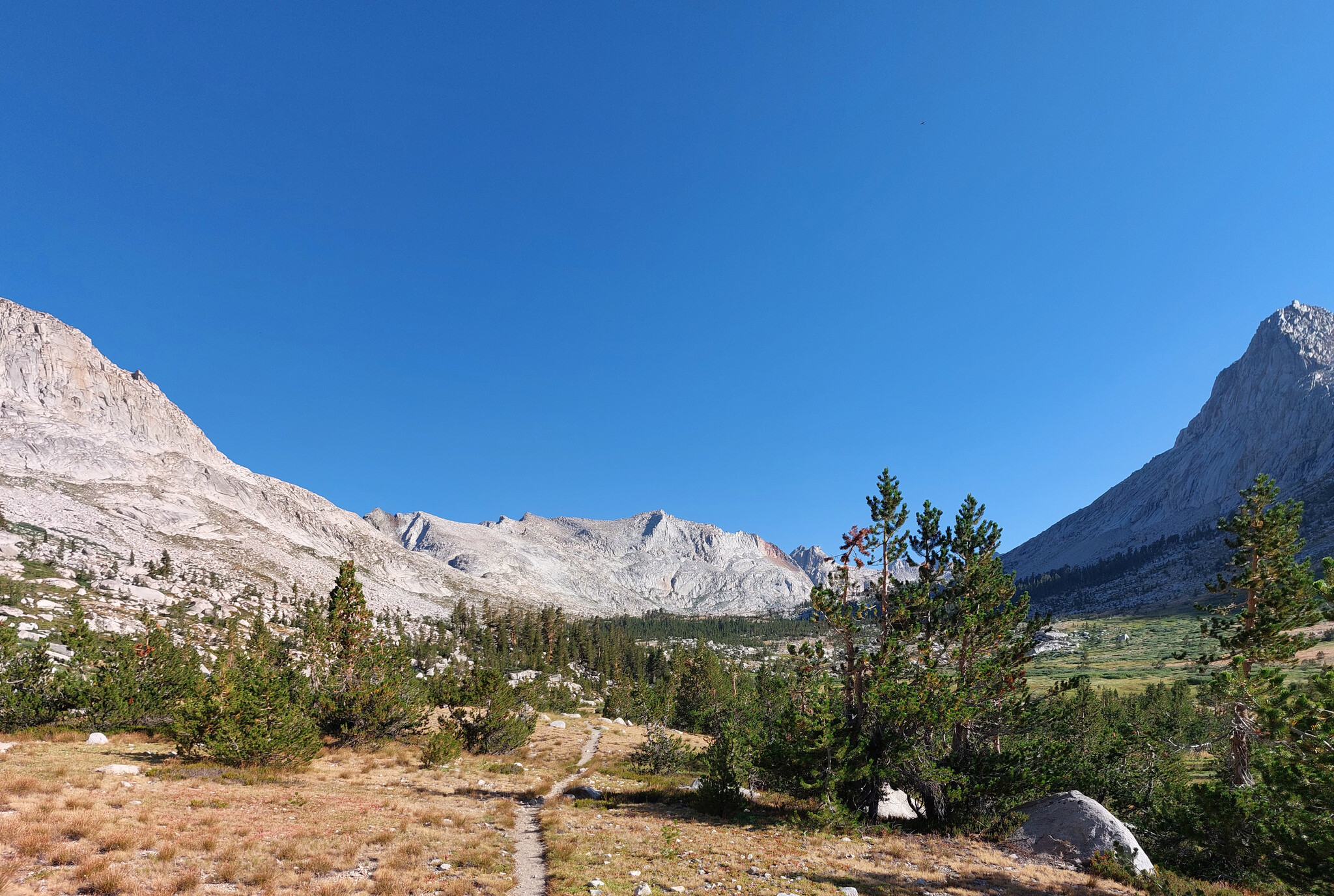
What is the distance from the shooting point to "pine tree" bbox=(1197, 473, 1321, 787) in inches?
944

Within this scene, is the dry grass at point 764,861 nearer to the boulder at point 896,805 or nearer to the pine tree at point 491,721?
the boulder at point 896,805

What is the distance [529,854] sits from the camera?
1748 cm

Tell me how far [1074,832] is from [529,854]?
813 inches

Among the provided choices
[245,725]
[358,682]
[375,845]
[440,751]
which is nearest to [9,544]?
[358,682]

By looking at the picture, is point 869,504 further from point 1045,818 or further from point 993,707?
point 1045,818

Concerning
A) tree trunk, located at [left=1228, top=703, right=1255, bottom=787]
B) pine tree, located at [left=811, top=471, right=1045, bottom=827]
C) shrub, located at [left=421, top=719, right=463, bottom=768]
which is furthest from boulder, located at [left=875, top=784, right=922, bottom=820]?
shrub, located at [left=421, top=719, right=463, bottom=768]

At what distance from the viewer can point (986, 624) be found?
2573 cm

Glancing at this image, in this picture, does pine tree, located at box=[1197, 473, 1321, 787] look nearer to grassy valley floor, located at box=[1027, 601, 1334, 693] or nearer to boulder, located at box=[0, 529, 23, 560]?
grassy valley floor, located at box=[1027, 601, 1334, 693]

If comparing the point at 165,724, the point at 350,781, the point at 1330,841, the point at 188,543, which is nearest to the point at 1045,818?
the point at 1330,841

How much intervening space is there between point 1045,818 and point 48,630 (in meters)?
119

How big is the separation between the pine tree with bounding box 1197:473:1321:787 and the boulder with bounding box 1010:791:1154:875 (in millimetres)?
8013

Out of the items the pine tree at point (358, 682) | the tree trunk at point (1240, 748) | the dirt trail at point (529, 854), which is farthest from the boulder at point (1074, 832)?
the pine tree at point (358, 682)

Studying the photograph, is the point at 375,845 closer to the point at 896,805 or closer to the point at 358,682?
the point at 896,805

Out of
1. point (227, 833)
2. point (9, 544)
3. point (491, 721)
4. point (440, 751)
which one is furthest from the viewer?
point (9, 544)
